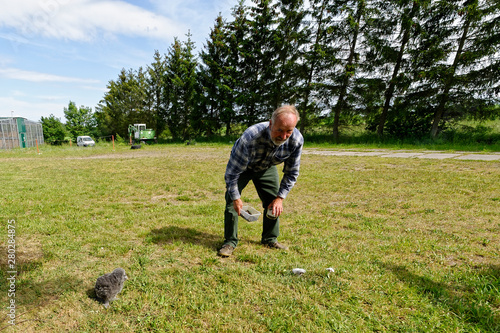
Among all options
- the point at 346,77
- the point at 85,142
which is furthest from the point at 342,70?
the point at 85,142

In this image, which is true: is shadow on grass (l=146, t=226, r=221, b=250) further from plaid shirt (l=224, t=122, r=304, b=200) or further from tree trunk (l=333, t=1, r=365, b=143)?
tree trunk (l=333, t=1, r=365, b=143)

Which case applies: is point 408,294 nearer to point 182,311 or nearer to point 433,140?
point 182,311

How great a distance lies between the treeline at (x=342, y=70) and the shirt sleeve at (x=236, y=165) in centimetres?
1814

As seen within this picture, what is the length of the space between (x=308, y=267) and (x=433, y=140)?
56.9 feet

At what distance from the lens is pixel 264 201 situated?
11.1 ft

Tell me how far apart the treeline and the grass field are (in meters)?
13.6

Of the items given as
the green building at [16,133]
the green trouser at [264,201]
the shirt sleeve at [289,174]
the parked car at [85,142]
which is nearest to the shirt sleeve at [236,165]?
the green trouser at [264,201]

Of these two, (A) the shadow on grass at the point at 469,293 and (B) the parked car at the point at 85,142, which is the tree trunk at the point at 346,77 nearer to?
(A) the shadow on grass at the point at 469,293

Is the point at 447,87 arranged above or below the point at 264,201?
above

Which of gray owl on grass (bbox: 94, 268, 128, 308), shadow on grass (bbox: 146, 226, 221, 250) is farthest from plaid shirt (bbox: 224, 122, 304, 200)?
gray owl on grass (bbox: 94, 268, 128, 308)

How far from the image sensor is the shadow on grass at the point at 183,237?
3441 millimetres

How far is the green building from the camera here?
76.0ft

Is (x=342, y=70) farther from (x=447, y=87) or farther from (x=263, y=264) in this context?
(x=263, y=264)

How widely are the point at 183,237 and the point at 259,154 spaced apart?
175 centimetres
